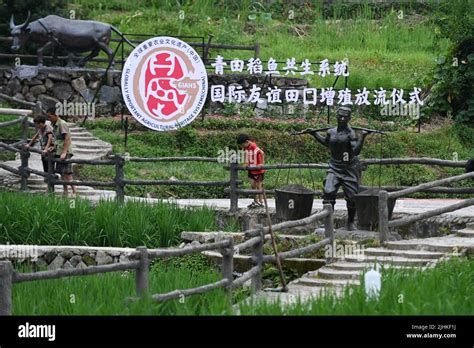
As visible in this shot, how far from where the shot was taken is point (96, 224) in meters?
17.4

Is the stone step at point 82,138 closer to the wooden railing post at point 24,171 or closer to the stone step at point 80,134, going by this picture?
the stone step at point 80,134

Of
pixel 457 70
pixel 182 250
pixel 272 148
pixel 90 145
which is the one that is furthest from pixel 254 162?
pixel 457 70

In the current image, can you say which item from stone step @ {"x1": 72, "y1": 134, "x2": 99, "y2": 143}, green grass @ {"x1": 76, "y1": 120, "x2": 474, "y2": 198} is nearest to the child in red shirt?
green grass @ {"x1": 76, "y1": 120, "x2": 474, "y2": 198}

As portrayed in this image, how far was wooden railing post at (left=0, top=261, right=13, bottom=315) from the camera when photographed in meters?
10.8

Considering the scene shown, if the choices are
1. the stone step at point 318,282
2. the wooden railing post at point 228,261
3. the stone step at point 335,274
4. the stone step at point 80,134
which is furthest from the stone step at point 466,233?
the stone step at point 80,134

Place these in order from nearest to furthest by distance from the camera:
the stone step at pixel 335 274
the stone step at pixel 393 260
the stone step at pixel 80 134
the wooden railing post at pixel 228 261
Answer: the wooden railing post at pixel 228 261, the stone step at pixel 335 274, the stone step at pixel 393 260, the stone step at pixel 80 134

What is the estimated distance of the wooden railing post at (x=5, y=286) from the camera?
35.4 ft

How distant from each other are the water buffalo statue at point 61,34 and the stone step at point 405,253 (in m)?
13.9

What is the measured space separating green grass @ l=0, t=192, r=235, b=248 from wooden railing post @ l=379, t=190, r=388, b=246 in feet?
8.93

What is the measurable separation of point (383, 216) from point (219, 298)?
477cm

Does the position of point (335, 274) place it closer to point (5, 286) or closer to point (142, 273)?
point (142, 273)
